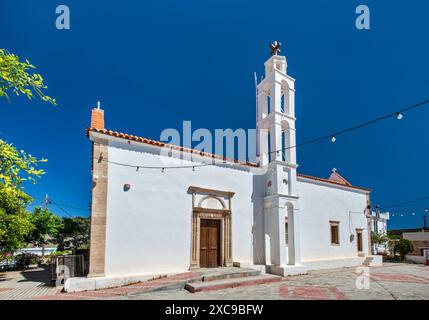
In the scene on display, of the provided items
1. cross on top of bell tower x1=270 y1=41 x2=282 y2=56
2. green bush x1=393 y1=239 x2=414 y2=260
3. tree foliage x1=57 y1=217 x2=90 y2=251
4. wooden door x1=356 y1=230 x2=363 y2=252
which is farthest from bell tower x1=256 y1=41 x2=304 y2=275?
tree foliage x1=57 y1=217 x2=90 y2=251

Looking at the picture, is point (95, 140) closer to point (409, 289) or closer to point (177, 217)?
point (177, 217)

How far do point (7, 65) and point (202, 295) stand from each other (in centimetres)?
737

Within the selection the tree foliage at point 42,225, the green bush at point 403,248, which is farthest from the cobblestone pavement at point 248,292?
the green bush at point 403,248

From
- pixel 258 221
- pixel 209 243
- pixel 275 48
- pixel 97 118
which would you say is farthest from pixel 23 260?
pixel 275 48

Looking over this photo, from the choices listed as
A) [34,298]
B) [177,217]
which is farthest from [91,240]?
[177,217]

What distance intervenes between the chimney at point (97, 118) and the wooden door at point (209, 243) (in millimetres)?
5613

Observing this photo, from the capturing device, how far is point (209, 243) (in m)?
11.7

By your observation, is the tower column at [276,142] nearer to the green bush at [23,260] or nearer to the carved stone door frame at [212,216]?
the carved stone door frame at [212,216]

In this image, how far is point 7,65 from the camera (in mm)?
4273

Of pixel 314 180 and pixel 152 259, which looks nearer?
pixel 152 259

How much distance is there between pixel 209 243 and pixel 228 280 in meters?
2.19

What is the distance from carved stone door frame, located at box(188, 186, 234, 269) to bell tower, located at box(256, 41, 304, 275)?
2.16 metres

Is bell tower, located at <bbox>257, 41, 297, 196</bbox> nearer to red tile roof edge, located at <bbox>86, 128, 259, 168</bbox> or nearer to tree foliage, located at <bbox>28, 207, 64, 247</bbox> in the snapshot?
red tile roof edge, located at <bbox>86, 128, 259, 168</bbox>

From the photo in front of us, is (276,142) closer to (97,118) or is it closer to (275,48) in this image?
(275,48)
